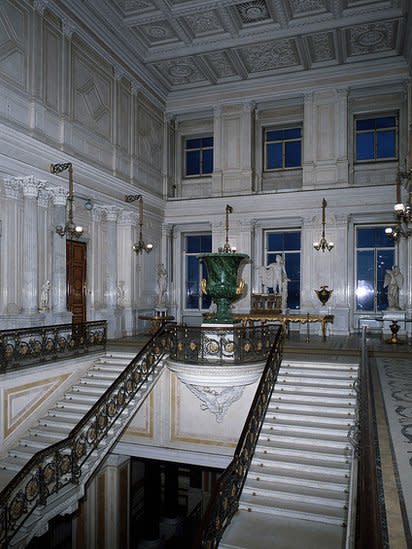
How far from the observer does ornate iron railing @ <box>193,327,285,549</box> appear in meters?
4.11

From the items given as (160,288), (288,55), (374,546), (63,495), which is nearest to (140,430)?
(63,495)

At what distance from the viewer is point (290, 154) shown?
14578 mm

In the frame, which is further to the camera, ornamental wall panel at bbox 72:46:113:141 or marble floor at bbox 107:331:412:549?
ornamental wall panel at bbox 72:46:113:141

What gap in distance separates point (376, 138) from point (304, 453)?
10926mm

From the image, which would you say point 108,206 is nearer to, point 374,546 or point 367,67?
point 367,67

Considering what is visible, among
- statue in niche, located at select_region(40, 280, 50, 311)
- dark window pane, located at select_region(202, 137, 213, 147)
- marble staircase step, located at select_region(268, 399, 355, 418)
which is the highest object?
dark window pane, located at select_region(202, 137, 213, 147)

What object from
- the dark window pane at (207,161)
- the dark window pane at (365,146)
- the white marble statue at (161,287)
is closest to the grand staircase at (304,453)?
the white marble statue at (161,287)

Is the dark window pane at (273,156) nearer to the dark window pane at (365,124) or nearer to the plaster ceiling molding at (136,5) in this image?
the dark window pane at (365,124)

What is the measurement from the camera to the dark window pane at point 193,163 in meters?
15.5

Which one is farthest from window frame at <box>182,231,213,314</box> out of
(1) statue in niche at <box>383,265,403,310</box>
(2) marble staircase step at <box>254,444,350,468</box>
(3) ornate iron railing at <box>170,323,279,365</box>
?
(2) marble staircase step at <box>254,444,350,468</box>

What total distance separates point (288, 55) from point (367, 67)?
2.33 meters

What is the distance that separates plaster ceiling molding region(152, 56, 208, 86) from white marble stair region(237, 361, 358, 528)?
982 cm

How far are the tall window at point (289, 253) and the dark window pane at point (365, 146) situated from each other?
308cm

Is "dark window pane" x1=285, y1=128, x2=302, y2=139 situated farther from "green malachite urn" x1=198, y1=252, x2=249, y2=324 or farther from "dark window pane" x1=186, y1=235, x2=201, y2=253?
"green malachite urn" x1=198, y1=252, x2=249, y2=324
